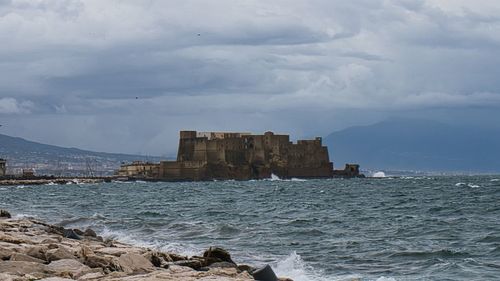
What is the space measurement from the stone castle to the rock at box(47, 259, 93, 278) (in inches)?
4548

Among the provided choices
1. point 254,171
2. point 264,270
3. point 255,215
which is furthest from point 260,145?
point 264,270

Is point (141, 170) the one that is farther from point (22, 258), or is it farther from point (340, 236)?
point (22, 258)

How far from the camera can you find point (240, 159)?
133 m

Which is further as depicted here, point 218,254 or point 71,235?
point 71,235

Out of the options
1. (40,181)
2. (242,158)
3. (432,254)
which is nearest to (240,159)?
(242,158)

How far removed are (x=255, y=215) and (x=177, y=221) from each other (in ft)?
12.5

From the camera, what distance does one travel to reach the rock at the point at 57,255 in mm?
13617

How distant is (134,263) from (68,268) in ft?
4.27

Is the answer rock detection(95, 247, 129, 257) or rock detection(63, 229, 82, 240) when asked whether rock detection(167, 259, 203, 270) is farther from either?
rock detection(63, 229, 82, 240)

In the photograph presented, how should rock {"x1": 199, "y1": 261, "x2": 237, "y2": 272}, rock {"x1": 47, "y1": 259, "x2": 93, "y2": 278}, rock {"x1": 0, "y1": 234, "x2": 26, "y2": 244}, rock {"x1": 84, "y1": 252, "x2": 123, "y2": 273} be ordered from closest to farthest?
1. rock {"x1": 47, "y1": 259, "x2": 93, "y2": 278}
2. rock {"x1": 84, "y1": 252, "x2": 123, "y2": 273}
3. rock {"x1": 199, "y1": 261, "x2": 237, "y2": 272}
4. rock {"x1": 0, "y1": 234, "x2": 26, "y2": 244}

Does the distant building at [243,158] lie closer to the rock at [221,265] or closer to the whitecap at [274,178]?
the whitecap at [274,178]

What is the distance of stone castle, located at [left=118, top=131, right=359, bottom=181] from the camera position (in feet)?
427

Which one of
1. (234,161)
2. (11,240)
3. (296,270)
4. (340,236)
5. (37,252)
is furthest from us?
(234,161)

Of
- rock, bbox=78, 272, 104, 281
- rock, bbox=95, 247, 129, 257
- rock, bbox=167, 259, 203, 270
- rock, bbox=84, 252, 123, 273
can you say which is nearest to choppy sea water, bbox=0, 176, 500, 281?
rock, bbox=167, 259, 203, 270
